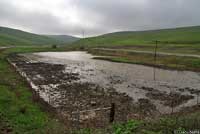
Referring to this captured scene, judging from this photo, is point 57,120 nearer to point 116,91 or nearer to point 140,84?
point 116,91

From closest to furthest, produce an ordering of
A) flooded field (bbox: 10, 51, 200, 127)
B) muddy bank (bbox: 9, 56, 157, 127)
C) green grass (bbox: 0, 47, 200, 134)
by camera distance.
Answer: green grass (bbox: 0, 47, 200, 134)
muddy bank (bbox: 9, 56, 157, 127)
flooded field (bbox: 10, 51, 200, 127)

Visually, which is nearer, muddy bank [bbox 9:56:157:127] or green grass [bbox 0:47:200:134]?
green grass [bbox 0:47:200:134]

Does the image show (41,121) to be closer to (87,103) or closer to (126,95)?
(87,103)

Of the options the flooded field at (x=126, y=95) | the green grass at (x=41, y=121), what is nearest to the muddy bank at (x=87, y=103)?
the flooded field at (x=126, y=95)

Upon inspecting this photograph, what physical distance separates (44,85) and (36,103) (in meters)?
9.97

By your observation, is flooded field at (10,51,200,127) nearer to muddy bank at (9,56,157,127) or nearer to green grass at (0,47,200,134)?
muddy bank at (9,56,157,127)

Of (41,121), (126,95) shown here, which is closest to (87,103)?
(126,95)

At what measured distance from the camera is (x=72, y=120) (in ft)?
58.0

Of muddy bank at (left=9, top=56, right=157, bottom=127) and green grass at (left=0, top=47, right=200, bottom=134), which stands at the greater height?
green grass at (left=0, top=47, right=200, bottom=134)

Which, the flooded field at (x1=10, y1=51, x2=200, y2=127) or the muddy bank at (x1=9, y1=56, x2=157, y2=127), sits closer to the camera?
the muddy bank at (x1=9, y1=56, x2=157, y2=127)

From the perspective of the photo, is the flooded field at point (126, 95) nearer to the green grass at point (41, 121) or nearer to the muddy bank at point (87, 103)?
the muddy bank at point (87, 103)

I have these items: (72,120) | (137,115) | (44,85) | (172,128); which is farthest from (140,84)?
(172,128)

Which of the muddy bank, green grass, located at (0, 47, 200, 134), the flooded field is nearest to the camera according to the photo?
green grass, located at (0, 47, 200, 134)

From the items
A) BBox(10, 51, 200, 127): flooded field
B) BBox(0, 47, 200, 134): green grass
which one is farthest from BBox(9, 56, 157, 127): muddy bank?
BBox(0, 47, 200, 134): green grass
